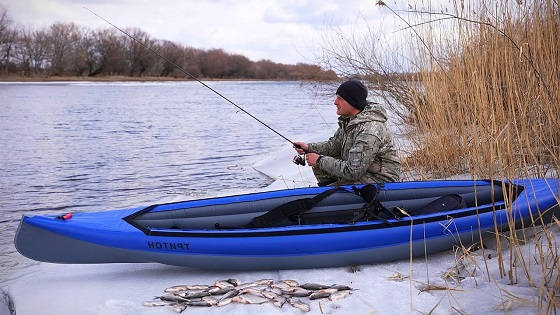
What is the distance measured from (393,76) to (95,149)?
5608 mm

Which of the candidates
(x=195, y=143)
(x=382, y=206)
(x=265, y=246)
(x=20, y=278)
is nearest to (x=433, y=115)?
(x=382, y=206)

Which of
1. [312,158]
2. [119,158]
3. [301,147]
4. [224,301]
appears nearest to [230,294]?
[224,301]

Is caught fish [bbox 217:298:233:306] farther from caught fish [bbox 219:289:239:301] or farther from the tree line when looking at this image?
the tree line

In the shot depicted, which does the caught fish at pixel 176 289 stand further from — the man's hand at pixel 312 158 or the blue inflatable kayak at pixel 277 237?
the man's hand at pixel 312 158

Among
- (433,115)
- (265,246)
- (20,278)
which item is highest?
(433,115)

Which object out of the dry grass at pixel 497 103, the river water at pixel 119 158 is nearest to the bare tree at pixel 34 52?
the river water at pixel 119 158

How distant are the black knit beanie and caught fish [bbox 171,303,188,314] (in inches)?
68.5

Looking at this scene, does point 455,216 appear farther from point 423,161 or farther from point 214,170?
point 214,170

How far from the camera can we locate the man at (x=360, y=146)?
3609 mm

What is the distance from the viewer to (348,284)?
296 cm

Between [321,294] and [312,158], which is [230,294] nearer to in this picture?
Result: [321,294]

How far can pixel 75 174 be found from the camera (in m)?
7.51

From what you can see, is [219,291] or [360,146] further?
[360,146]

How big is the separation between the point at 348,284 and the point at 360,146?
3.23 feet
